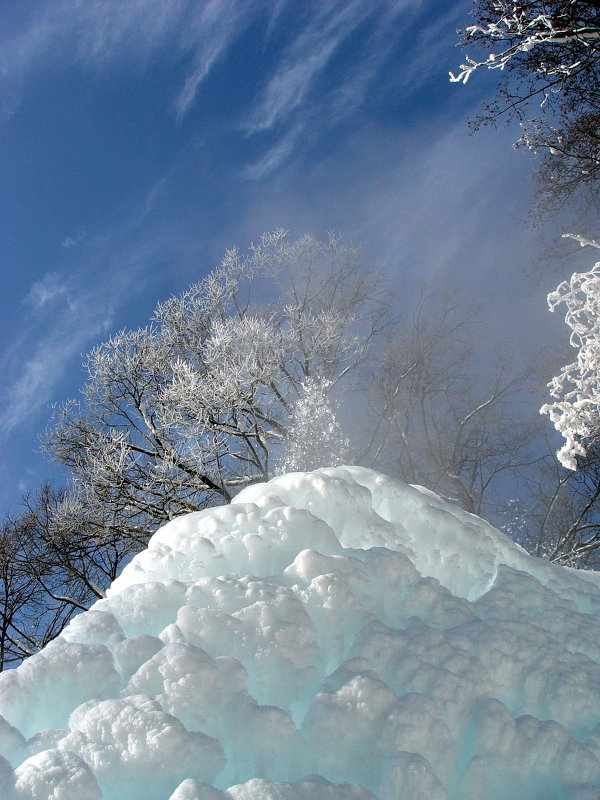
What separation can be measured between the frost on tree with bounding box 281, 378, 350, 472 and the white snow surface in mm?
6973

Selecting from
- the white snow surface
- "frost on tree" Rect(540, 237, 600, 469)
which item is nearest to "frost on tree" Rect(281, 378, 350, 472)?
"frost on tree" Rect(540, 237, 600, 469)

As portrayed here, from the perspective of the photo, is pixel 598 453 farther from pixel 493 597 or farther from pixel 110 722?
pixel 110 722

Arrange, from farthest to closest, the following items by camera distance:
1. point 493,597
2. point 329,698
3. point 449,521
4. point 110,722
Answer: point 449,521, point 493,597, point 329,698, point 110,722

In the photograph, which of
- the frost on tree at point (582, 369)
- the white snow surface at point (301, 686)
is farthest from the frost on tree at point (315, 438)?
the white snow surface at point (301, 686)

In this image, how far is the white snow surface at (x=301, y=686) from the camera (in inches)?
67.6

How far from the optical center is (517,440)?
13.1 m

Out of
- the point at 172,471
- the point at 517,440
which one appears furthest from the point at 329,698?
the point at 517,440

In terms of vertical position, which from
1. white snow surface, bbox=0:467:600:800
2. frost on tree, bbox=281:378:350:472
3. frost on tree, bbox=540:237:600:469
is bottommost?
white snow surface, bbox=0:467:600:800

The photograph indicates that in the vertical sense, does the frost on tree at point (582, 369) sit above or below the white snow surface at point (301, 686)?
above

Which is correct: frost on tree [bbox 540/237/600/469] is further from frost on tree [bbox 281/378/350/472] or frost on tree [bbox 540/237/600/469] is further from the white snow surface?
frost on tree [bbox 281/378/350/472]

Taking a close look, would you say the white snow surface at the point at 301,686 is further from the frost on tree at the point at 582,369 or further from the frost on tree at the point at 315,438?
the frost on tree at the point at 315,438

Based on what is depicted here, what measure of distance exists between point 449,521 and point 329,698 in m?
1.38

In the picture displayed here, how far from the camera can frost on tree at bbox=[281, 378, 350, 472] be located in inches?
389

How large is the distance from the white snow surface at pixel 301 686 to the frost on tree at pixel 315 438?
22.9ft
